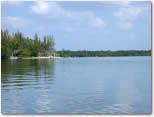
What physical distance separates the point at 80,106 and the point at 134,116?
1161 millimetres

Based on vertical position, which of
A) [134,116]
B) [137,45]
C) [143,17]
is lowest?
[134,116]

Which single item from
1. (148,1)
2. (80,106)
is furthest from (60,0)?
(80,106)

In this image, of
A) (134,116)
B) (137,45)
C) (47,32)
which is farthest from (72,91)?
(134,116)

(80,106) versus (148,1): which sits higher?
(148,1)

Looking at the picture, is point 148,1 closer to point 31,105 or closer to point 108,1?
point 108,1

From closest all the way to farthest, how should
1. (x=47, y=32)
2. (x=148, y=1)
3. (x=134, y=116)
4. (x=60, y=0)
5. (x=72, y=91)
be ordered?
(x=134, y=116) → (x=148, y=1) → (x=60, y=0) → (x=47, y=32) → (x=72, y=91)

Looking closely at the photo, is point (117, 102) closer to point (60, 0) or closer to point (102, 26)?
point (102, 26)

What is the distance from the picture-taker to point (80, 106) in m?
5.80

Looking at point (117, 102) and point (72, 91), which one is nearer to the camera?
point (117, 102)

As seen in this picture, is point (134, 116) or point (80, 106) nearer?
point (134, 116)

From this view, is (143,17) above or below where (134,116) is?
above

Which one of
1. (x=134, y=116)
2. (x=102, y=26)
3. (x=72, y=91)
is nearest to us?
(x=134, y=116)

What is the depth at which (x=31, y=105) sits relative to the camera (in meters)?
5.89

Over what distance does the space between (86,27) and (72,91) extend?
1736mm
